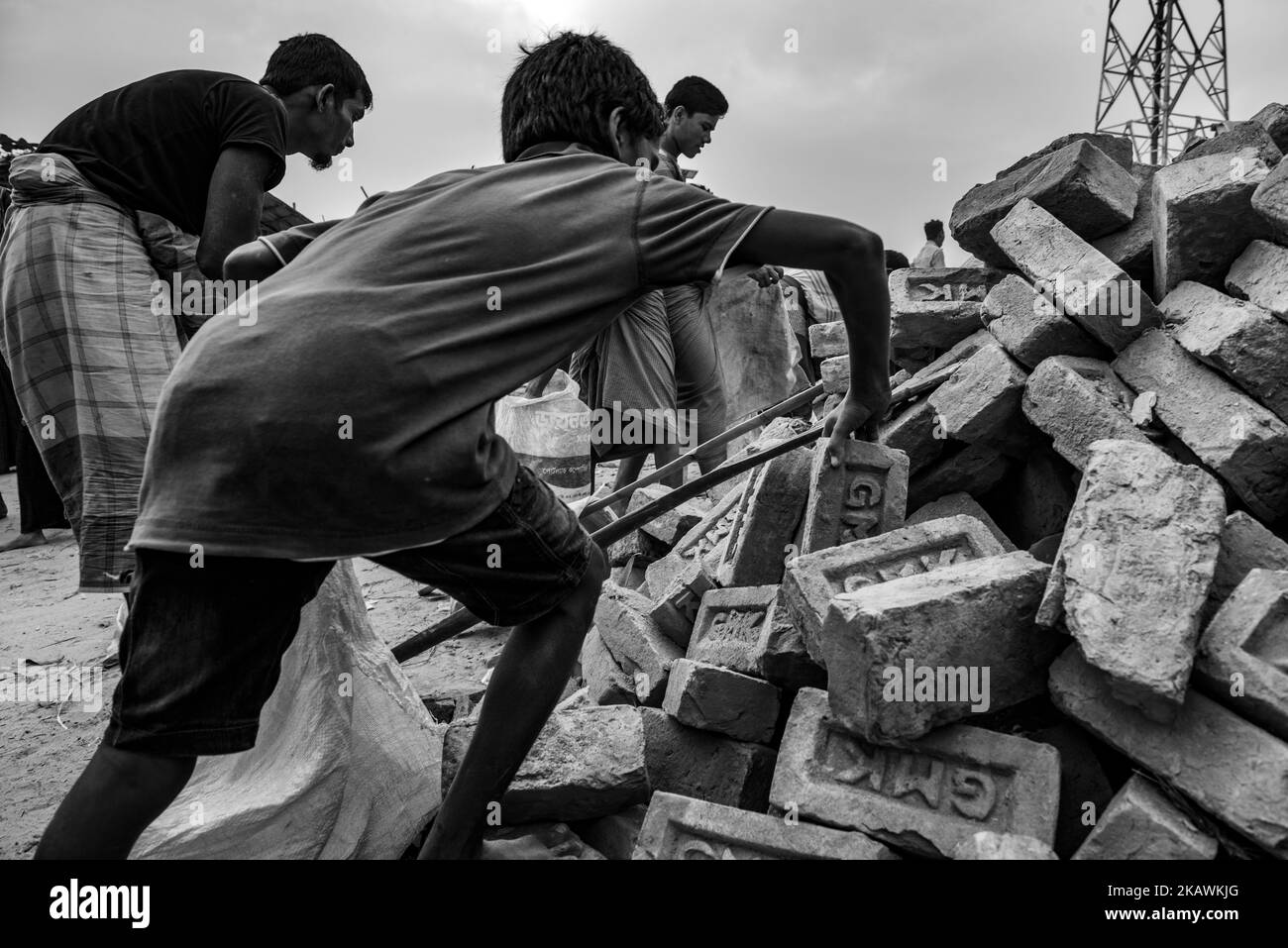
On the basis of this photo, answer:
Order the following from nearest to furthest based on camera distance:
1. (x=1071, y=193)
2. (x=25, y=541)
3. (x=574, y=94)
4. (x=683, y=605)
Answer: (x=574, y=94) → (x=683, y=605) → (x=1071, y=193) → (x=25, y=541)

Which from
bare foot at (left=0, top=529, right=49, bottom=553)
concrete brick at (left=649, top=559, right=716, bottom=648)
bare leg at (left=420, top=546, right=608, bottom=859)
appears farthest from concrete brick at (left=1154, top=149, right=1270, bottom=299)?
bare foot at (left=0, top=529, right=49, bottom=553)

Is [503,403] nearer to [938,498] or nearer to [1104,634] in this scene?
[938,498]

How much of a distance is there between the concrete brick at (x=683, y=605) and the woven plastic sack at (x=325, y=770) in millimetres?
876

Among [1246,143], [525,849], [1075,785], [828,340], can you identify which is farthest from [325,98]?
[828,340]

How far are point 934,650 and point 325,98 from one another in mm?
2240

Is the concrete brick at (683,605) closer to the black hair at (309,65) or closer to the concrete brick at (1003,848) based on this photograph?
the concrete brick at (1003,848)

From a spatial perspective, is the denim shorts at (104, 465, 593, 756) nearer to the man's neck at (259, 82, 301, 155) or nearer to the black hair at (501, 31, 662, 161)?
the black hair at (501, 31, 662, 161)

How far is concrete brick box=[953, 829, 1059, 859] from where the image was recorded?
70.6 inches

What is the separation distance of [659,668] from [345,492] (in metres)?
1.55

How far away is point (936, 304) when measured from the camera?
12.9 feet

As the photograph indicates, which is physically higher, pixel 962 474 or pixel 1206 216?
pixel 1206 216

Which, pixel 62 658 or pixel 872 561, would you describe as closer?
pixel 872 561

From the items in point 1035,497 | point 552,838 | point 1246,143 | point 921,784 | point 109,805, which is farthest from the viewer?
point 1246,143

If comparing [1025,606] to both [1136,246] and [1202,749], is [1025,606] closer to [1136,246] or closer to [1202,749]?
[1202,749]
